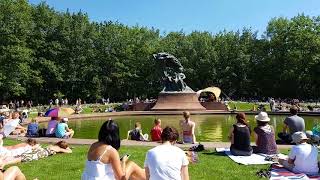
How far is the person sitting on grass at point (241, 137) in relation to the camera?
41.2 ft

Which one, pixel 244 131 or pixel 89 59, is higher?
pixel 89 59

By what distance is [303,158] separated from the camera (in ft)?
34.1

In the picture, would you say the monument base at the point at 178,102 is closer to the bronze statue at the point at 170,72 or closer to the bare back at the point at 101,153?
the bronze statue at the point at 170,72

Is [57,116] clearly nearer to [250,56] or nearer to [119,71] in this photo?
[119,71]

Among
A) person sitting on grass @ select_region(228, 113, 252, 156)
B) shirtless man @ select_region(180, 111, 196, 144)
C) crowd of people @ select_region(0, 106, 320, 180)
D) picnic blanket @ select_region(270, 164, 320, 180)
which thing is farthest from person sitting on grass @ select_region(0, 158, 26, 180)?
shirtless man @ select_region(180, 111, 196, 144)

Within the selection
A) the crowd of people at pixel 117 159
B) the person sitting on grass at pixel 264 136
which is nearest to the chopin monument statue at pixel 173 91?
the person sitting on grass at pixel 264 136

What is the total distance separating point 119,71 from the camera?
7569cm

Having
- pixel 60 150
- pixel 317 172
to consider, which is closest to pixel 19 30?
pixel 60 150

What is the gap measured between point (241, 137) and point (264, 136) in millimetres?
743

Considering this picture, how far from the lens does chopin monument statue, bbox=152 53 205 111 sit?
45.3 meters

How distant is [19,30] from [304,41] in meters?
45.7

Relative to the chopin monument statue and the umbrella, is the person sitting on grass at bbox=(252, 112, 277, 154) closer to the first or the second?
the umbrella

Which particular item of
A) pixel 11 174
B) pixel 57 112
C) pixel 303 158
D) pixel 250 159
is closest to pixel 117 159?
pixel 11 174

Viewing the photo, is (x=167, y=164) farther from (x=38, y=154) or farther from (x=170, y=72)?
(x=170, y=72)
